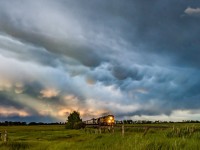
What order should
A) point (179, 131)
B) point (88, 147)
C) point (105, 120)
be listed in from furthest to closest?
point (105, 120), point (179, 131), point (88, 147)

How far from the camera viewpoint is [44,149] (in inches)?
1201

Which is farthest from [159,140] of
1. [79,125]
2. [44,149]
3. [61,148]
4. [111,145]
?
[79,125]

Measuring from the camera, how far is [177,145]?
64.6 ft

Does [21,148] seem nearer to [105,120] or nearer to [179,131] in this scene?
[179,131]

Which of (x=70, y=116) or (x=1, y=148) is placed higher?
(x=70, y=116)

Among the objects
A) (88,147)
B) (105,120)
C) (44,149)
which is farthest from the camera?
(105,120)

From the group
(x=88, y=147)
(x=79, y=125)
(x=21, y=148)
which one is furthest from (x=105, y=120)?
(x=88, y=147)

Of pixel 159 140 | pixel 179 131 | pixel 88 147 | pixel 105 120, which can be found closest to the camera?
pixel 159 140

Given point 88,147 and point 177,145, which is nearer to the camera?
point 177,145

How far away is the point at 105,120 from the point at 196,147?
92003 mm

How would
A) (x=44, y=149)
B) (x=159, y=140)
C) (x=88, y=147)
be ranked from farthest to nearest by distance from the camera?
(x=44, y=149) → (x=88, y=147) → (x=159, y=140)

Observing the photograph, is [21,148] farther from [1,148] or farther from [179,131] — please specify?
[179,131]

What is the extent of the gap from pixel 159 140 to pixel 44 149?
13011 mm

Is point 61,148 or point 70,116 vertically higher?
point 70,116
